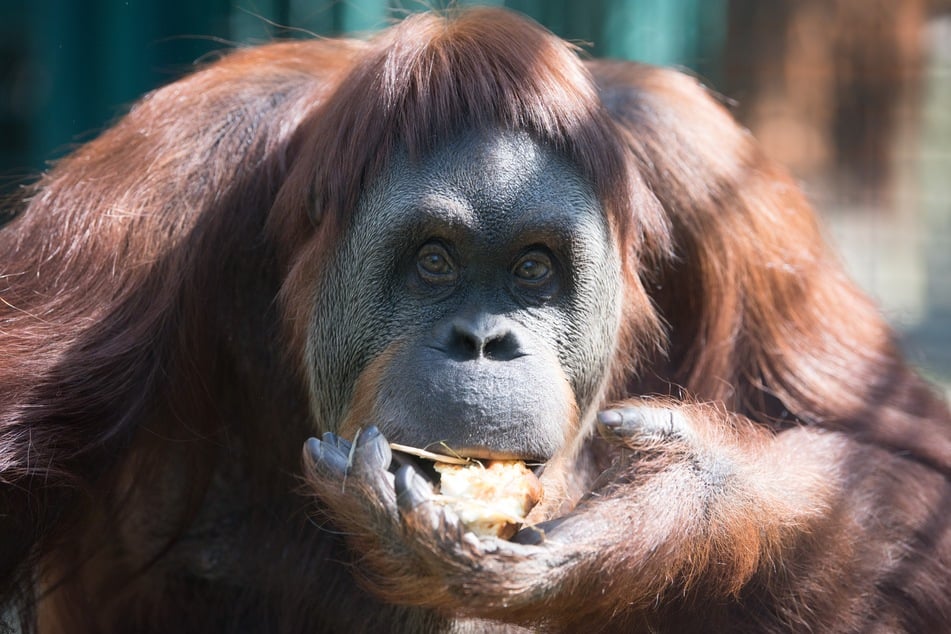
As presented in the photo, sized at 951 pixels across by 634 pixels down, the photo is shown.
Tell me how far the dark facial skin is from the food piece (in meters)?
0.03

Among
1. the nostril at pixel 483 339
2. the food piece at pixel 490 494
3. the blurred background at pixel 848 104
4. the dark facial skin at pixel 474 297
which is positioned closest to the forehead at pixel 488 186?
the dark facial skin at pixel 474 297

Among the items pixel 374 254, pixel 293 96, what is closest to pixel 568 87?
pixel 374 254

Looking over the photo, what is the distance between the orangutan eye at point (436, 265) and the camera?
229cm

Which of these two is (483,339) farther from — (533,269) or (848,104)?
(848,104)

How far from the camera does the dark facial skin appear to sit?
2.09m

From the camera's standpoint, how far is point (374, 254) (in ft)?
7.69

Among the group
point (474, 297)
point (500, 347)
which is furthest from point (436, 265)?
point (500, 347)

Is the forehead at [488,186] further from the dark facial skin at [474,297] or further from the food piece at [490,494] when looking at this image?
the food piece at [490,494]

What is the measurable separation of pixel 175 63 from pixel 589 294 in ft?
8.95

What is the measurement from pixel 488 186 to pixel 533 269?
173mm

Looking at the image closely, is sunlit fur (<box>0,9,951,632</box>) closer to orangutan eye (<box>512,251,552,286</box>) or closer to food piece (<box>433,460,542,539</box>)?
food piece (<box>433,460,542,539</box>)

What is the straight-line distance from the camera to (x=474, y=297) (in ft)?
7.40

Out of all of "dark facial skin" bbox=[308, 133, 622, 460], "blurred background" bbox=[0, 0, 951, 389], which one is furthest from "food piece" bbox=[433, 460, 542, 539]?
"blurred background" bbox=[0, 0, 951, 389]

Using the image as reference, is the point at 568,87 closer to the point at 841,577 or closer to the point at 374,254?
the point at 374,254
